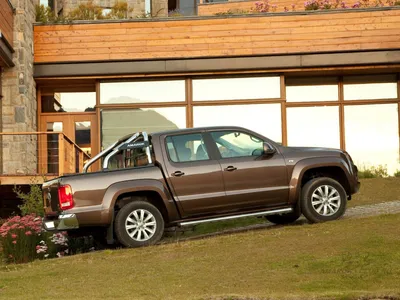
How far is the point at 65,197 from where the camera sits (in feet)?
36.0

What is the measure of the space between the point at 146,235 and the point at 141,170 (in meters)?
0.94

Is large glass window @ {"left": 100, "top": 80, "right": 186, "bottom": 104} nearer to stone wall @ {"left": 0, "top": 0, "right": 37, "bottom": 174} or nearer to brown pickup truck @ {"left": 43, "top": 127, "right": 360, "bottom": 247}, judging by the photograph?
stone wall @ {"left": 0, "top": 0, "right": 37, "bottom": 174}

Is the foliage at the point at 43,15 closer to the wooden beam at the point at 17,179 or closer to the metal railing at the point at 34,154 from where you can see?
the metal railing at the point at 34,154

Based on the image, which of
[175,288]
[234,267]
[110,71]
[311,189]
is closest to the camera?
[175,288]

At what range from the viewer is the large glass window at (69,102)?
2227 centimetres

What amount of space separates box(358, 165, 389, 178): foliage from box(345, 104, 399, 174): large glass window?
144mm

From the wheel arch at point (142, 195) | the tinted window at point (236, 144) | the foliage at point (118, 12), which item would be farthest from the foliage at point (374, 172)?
the wheel arch at point (142, 195)

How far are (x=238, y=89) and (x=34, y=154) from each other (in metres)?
5.72

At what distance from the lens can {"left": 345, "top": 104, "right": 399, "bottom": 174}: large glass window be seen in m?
21.8

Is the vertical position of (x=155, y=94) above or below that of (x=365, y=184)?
above

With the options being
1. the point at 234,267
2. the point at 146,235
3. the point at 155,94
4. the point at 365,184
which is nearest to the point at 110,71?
the point at 155,94

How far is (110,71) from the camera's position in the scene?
69.4 ft

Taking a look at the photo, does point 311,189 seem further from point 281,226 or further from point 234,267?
point 234,267

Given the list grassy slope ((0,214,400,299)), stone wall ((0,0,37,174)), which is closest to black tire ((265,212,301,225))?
grassy slope ((0,214,400,299))
